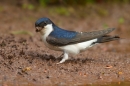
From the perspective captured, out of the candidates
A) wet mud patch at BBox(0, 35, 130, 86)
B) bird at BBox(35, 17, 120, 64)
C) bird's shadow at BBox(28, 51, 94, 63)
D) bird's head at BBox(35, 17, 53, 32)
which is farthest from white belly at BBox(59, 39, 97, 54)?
bird's head at BBox(35, 17, 53, 32)

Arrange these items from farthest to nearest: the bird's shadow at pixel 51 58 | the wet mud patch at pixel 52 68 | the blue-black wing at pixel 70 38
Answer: the bird's shadow at pixel 51 58
the blue-black wing at pixel 70 38
the wet mud patch at pixel 52 68

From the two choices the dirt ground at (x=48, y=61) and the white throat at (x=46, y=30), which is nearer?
the dirt ground at (x=48, y=61)

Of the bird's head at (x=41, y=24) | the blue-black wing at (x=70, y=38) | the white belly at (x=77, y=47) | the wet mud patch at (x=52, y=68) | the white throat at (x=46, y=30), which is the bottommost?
the wet mud patch at (x=52, y=68)

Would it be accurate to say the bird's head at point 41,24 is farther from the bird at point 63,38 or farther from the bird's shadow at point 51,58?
the bird's shadow at point 51,58

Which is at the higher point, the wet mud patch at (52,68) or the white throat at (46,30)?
the white throat at (46,30)

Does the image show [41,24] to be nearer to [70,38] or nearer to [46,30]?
[46,30]

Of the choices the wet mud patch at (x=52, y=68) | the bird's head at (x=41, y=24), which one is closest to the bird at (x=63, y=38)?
the bird's head at (x=41, y=24)

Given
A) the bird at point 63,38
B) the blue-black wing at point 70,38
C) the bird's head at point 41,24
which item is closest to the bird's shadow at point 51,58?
the bird at point 63,38

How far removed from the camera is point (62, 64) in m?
7.02

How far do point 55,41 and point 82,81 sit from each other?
2.75 ft

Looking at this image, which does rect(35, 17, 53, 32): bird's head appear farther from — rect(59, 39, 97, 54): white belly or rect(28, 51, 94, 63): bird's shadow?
rect(28, 51, 94, 63): bird's shadow

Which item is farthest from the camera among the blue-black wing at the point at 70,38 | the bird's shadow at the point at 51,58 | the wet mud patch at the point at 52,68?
the bird's shadow at the point at 51,58

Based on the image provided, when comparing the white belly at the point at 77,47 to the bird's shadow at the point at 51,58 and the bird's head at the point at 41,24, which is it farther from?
the bird's head at the point at 41,24

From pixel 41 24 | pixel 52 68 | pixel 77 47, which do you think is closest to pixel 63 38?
pixel 77 47
